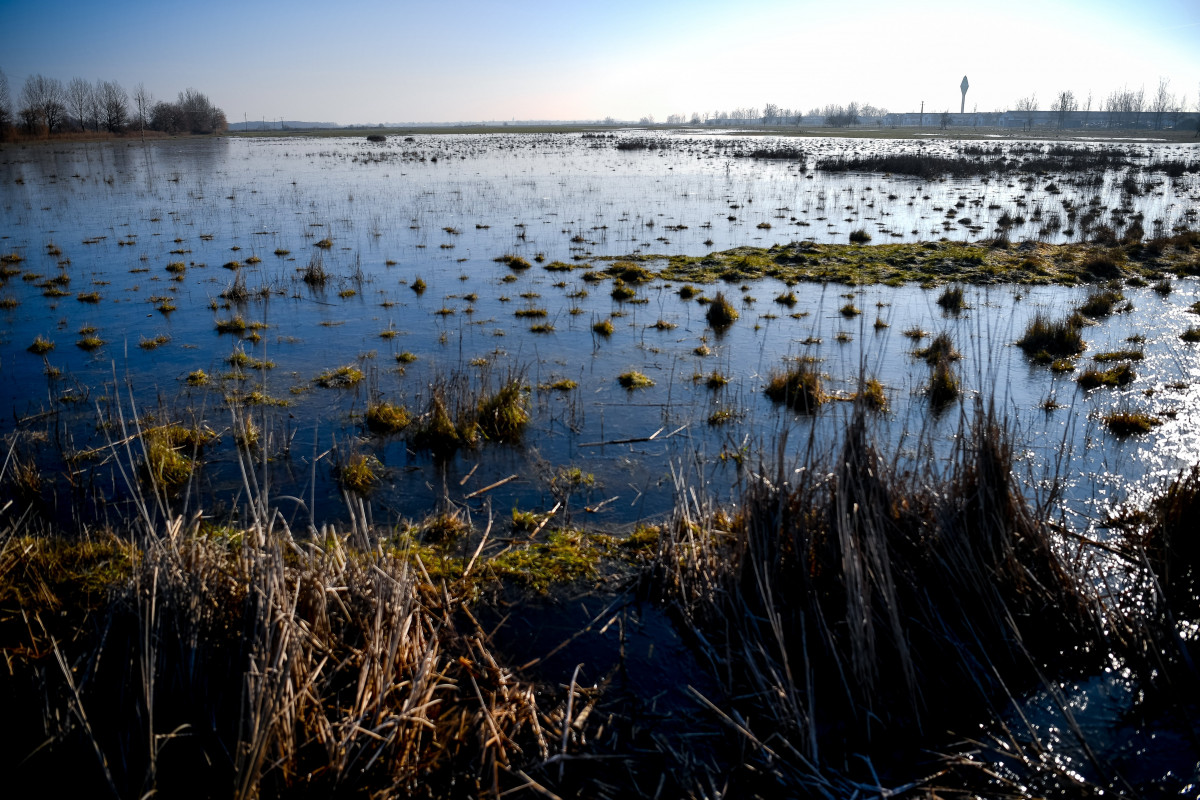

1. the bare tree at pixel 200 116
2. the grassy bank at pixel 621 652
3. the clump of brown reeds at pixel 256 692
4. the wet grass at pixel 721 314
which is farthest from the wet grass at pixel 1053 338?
the bare tree at pixel 200 116

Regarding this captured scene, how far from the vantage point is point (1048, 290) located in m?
17.0

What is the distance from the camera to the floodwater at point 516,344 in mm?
7816

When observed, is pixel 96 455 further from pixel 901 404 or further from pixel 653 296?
pixel 653 296

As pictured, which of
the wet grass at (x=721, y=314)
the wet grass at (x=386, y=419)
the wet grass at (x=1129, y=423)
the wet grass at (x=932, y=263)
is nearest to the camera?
the wet grass at (x=1129, y=423)

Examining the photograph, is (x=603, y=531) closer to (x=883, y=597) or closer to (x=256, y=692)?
(x=883, y=597)

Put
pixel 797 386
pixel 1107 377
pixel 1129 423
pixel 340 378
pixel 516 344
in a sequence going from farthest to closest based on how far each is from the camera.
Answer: pixel 516 344, pixel 340 378, pixel 1107 377, pixel 797 386, pixel 1129 423

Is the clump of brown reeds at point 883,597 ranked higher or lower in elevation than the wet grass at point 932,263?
lower

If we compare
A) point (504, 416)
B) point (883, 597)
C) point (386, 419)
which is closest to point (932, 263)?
point (504, 416)

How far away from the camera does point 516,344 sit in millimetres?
12969

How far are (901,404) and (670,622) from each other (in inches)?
247

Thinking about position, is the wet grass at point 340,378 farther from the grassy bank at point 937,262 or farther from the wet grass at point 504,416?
the grassy bank at point 937,262

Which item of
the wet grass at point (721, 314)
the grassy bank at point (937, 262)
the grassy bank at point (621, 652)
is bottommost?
the grassy bank at point (621, 652)

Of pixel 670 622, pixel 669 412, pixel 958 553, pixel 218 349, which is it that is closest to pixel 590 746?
pixel 670 622

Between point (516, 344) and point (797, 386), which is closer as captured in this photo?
point (797, 386)
